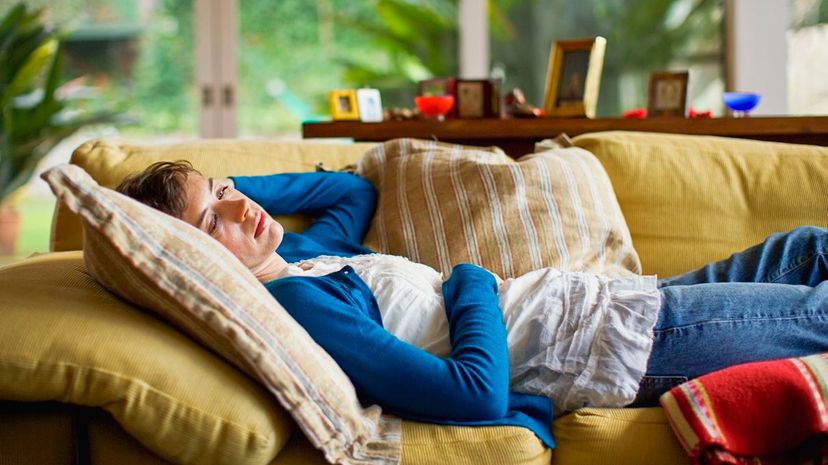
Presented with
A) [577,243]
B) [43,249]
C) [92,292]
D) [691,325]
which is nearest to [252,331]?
[92,292]

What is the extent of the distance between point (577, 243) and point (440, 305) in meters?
0.53

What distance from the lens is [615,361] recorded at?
161cm

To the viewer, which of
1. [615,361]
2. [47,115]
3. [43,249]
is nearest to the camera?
[615,361]

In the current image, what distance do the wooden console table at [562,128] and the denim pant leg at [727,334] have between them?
1.04m

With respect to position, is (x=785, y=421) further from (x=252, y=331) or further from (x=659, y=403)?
(x=252, y=331)

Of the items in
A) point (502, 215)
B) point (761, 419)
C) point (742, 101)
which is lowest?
point (761, 419)

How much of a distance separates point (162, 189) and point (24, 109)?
295 centimetres

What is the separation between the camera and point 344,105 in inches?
113

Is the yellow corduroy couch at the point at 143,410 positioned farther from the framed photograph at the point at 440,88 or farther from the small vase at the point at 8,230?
→ the small vase at the point at 8,230

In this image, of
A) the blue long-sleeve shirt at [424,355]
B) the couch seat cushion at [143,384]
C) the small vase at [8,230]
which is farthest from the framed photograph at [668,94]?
the small vase at [8,230]

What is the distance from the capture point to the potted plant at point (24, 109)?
4.16 m

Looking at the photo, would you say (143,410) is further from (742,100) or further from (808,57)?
(808,57)

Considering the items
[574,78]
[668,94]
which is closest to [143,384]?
[574,78]

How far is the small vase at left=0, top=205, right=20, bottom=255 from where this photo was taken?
4.70m
